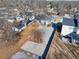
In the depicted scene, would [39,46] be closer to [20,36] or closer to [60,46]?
[60,46]

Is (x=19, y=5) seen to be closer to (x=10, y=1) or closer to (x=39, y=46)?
(x=10, y=1)

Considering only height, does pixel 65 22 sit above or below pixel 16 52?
above

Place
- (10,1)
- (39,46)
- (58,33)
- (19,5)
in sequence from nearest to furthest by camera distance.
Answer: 1. (39,46)
2. (58,33)
3. (19,5)
4. (10,1)

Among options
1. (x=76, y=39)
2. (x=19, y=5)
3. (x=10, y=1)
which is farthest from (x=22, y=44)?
(x=10, y=1)

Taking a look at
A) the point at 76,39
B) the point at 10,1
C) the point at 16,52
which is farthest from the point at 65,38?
the point at 10,1

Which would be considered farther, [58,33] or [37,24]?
[37,24]

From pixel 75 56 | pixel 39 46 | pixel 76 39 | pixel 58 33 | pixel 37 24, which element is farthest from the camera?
pixel 37 24
